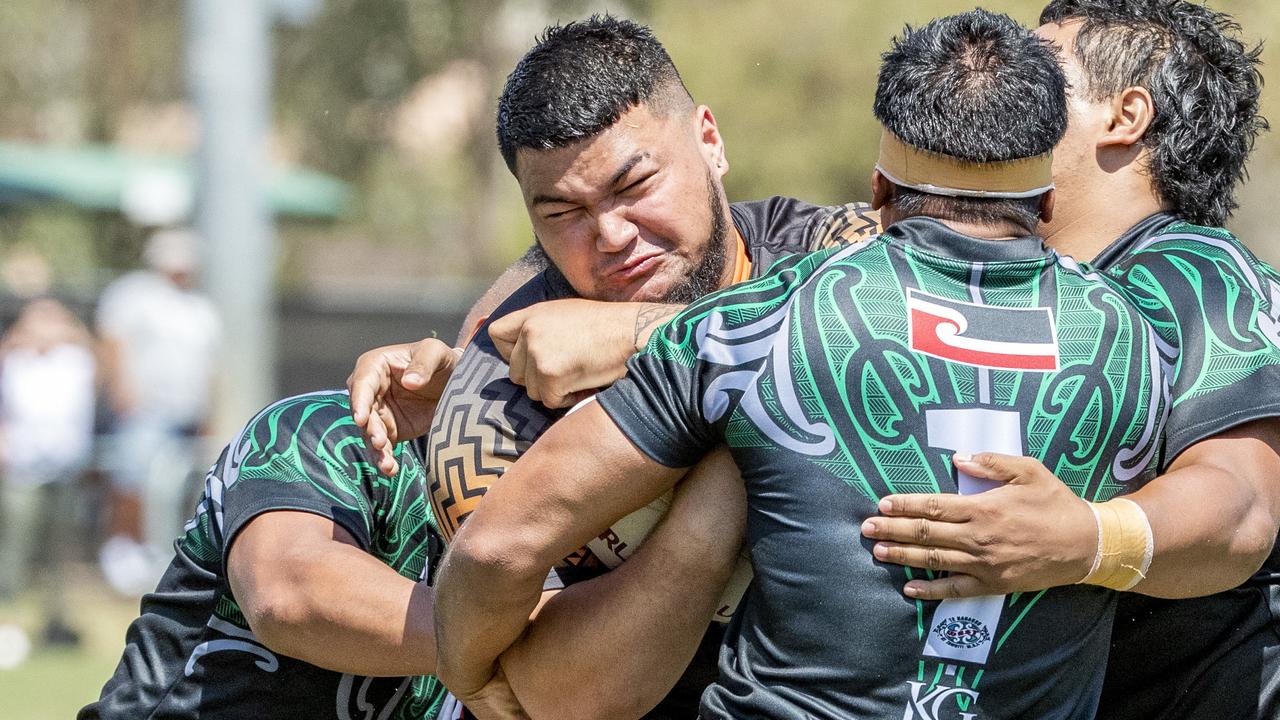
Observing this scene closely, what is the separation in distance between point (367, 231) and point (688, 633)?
111 feet

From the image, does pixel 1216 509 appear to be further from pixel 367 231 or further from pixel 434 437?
pixel 367 231

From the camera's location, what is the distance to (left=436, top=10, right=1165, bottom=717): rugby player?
2.53m

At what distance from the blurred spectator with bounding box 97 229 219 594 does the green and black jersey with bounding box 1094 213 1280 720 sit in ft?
32.8

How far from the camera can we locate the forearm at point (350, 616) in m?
3.17

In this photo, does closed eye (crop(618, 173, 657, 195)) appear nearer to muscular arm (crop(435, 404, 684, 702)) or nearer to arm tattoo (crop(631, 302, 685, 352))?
arm tattoo (crop(631, 302, 685, 352))

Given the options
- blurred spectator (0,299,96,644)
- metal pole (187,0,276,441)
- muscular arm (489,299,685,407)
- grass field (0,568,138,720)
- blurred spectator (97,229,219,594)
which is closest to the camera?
muscular arm (489,299,685,407)

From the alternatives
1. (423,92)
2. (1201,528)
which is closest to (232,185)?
(1201,528)

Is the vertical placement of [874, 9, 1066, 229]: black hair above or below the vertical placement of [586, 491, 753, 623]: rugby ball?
above

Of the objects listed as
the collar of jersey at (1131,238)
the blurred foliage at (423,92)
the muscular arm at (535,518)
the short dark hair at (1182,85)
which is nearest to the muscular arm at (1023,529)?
the muscular arm at (535,518)

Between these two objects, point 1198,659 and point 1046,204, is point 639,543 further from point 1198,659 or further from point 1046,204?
point 1198,659

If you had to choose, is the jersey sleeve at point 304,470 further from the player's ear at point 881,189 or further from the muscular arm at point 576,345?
the player's ear at point 881,189

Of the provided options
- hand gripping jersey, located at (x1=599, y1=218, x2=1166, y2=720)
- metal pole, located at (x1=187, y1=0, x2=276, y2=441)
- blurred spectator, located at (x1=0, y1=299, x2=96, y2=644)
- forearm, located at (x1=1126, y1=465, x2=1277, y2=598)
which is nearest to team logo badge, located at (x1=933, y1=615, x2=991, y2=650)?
hand gripping jersey, located at (x1=599, y1=218, x2=1166, y2=720)

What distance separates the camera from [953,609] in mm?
2568

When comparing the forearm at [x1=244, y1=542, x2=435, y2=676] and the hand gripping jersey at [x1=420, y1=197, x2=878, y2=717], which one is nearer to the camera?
the hand gripping jersey at [x1=420, y1=197, x2=878, y2=717]
